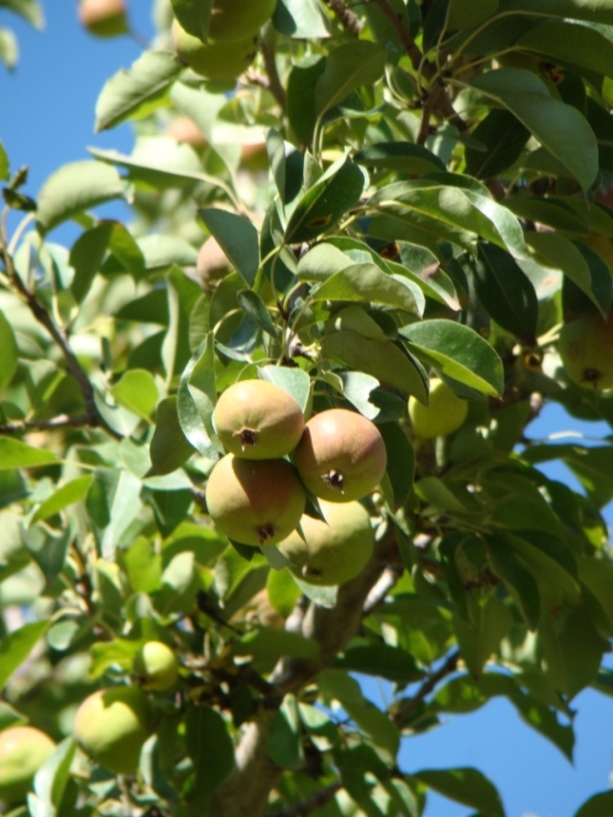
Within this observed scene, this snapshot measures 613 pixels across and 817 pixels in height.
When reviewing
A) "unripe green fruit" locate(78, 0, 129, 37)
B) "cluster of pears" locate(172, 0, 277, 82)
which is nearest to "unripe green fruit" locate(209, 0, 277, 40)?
"cluster of pears" locate(172, 0, 277, 82)

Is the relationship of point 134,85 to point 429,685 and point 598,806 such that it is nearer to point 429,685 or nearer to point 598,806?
point 429,685

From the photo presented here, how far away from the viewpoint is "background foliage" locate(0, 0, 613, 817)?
123cm

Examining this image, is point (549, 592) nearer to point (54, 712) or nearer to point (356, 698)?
point (356, 698)

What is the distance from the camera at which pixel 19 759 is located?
2.05 meters

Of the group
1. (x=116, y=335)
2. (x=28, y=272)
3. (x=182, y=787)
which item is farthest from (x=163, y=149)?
(x=182, y=787)

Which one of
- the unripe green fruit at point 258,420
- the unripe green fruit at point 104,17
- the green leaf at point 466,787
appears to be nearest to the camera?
the unripe green fruit at point 258,420

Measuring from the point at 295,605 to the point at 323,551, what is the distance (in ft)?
1.74

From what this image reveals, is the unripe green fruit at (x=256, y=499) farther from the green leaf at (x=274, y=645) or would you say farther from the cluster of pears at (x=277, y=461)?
the green leaf at (x=274, y=645)

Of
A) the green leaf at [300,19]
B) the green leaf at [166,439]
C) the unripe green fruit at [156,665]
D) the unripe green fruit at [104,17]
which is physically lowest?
the unripe green fruit at [156,665]

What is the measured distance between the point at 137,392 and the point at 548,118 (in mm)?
899

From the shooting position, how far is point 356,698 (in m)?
1.82

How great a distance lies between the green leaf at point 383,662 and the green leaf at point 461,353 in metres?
0.90

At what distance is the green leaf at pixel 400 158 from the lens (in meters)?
1.40

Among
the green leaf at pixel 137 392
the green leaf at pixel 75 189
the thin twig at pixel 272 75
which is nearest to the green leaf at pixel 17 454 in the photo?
the green leaf at pixel 137 392
